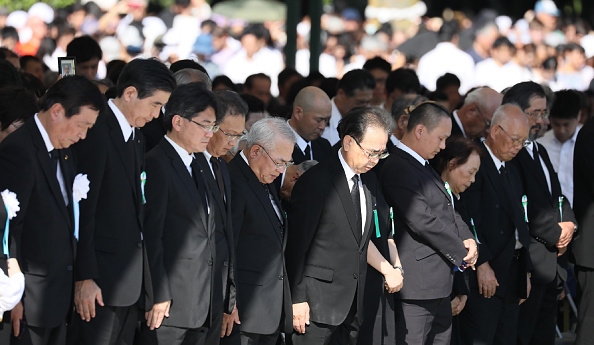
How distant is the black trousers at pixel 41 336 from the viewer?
4.52m

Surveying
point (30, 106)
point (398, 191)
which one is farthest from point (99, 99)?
point (398, 191)

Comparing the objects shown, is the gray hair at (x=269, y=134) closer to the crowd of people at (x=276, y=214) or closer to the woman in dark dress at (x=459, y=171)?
the crowd of people at (x=276, y=214)

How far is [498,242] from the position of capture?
6930 mm

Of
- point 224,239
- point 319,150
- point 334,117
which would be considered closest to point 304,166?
point 319,150

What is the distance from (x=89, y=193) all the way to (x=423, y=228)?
237cm

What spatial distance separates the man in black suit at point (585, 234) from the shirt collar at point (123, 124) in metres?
3.85

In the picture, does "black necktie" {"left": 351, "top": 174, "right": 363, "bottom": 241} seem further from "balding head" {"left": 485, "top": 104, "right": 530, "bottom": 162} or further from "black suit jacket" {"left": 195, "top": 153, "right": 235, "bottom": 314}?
"balding head" {"left": 485, "top": 104, "right": 530, "bottom": 162}

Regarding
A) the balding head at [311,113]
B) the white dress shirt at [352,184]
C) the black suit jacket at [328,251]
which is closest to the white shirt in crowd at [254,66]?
the balding head at [311,113]

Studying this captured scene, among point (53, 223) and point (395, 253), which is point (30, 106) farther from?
point (395, 253)

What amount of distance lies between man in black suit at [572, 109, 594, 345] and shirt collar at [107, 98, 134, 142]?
12.6 ft

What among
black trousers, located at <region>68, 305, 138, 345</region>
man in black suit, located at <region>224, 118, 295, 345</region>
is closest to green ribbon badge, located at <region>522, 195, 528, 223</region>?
man in black suit, located at <region>224, 118, 295, 345</region>

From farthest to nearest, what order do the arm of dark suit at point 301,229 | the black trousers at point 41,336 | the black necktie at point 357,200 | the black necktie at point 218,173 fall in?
the black necktie at point 357,200 < the arm of dark suit at point 301,229 < the black necktie at point 218,173 < the black trousers at point 41,336

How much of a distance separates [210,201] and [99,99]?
2.90 ft

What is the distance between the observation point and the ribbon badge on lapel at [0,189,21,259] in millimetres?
4250
